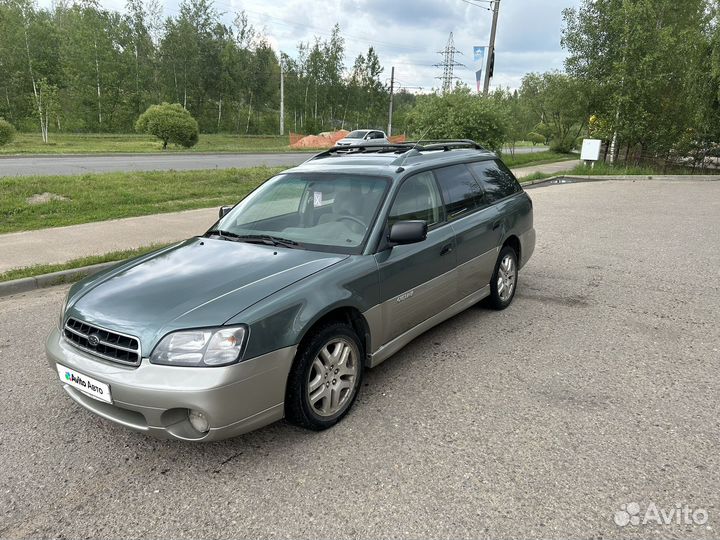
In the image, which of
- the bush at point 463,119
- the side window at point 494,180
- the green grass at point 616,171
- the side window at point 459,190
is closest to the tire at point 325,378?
the side window at point 459,190

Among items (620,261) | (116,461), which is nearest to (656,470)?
(116,461)

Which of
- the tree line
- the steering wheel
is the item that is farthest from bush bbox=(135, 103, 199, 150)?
the steering wheel

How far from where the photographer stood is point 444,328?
486cm

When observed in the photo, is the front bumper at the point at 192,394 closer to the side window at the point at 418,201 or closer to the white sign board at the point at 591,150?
the side window at the point at 418,201

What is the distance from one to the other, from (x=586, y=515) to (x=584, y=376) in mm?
1602

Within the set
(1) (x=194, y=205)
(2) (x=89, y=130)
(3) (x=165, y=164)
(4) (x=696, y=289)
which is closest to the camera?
(4) (x=696, y=289)

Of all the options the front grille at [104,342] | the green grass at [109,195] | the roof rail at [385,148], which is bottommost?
the green grass at [109,195]

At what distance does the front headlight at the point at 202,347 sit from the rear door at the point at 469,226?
231 cm

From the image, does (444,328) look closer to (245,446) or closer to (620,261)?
(245,446)

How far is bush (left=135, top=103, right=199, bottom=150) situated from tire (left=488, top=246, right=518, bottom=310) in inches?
1102

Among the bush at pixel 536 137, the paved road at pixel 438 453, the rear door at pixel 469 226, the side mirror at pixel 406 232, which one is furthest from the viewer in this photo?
the bush at pixel 536 137

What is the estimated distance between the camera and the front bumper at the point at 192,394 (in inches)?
101

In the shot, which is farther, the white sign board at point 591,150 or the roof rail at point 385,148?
the white sign board at point 591,150

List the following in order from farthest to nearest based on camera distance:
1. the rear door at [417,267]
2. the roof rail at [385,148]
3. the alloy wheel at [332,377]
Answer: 1. the roof rail at [385,148]
2. the rear door at [417,267]
3. the alloy wheel at [332,377]
